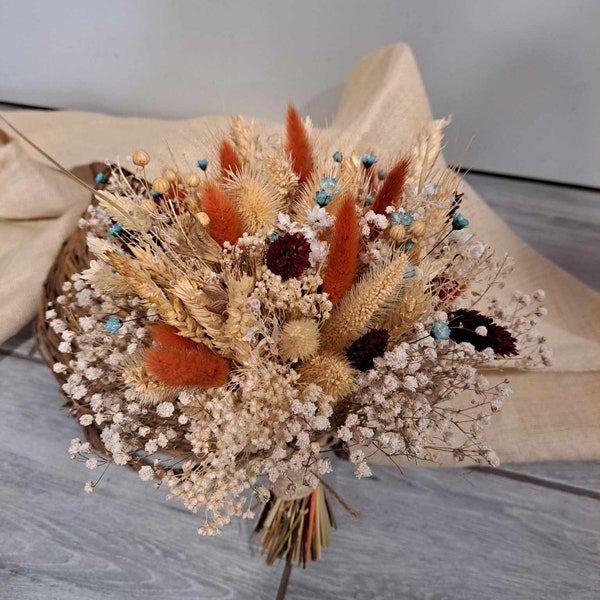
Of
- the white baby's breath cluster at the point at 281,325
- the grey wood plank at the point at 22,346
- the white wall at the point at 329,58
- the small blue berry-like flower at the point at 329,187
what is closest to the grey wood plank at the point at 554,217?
the white wall at the point at 329,58

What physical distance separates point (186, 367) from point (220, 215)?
5.0 inches

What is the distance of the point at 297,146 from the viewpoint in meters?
0.49

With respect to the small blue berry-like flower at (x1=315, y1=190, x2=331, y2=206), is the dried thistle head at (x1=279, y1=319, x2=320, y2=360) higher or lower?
lower

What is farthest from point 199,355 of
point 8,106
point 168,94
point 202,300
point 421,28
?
point 8,106

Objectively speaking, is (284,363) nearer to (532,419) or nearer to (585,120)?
(532,419)

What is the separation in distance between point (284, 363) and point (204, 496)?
4.8 inches

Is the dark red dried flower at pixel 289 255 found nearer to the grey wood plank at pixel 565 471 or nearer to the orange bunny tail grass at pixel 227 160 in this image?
the orange bunny tail grass at pixel 227 160

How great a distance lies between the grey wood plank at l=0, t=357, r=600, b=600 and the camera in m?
0.64

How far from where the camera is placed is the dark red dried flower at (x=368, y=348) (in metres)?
0.40

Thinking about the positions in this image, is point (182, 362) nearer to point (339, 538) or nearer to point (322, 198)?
point (322, 198)

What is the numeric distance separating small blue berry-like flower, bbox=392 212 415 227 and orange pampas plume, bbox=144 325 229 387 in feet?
0.60

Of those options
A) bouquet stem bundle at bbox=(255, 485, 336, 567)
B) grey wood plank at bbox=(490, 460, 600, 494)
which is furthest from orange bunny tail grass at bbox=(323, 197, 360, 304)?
grey wood plank at bbox=(490, 460, 600, 494)

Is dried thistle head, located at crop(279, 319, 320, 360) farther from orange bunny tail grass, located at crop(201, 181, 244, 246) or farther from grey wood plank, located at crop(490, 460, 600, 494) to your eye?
grey wood plank, located at crop(490, 460, 600, 494)

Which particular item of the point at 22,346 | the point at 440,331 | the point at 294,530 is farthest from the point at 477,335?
the point at 22,346
